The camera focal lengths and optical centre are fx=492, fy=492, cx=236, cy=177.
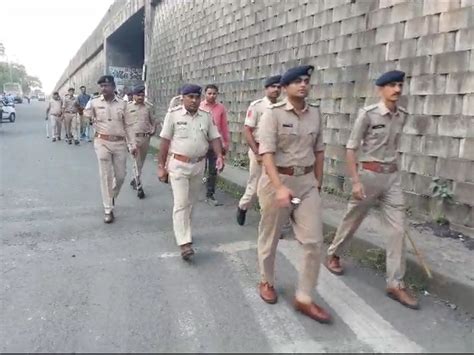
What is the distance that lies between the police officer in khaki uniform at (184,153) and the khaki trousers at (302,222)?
131 centimetres

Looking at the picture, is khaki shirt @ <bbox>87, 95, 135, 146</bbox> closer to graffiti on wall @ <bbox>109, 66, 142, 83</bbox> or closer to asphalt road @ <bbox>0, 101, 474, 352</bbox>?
asphalt road @ <bbox>0, 101, 474, 352</bbox>

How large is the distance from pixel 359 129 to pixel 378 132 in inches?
6.0

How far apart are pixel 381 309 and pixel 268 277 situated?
0.89 meters

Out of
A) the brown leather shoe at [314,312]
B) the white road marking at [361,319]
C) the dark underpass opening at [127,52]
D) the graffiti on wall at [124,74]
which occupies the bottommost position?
the white road marking at [361,319]

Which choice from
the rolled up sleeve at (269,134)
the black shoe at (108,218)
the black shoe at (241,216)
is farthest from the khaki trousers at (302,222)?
the black shoe at (108,218)

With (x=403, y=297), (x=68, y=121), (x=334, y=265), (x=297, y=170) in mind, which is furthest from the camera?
(x=68, y=121)

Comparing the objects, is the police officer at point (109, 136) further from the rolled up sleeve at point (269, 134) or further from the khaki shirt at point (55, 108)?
the khaki shirt at point (55, 108)

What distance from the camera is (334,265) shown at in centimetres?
452

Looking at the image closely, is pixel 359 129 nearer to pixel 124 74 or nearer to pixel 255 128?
pixel 255 128

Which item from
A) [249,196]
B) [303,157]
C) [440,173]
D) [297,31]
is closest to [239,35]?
[297,31]

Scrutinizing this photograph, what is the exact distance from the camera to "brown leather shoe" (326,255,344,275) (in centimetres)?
448

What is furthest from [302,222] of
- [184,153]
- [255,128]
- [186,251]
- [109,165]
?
[109,165]

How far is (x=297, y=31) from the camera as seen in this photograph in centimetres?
824

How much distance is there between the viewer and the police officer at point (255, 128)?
557cm
